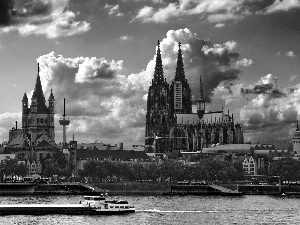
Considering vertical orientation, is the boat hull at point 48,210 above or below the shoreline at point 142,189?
below

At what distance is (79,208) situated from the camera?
357 feet

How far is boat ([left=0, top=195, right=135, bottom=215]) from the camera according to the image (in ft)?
351

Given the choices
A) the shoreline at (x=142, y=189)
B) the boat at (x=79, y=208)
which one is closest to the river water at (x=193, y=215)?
the boat at (x=79, y=208)

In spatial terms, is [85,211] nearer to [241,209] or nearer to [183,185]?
[241,209]

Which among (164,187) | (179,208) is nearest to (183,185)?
(164,187)

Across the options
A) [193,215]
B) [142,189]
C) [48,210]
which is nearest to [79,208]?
[48,210]

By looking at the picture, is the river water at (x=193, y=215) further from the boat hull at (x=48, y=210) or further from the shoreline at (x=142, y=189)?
the shoreline at (x=142, y=189)

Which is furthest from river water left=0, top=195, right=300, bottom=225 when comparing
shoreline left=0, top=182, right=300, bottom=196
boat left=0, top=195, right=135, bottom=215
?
shoreline left=0, top=182, right=300, bottom=196

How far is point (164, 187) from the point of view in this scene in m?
170

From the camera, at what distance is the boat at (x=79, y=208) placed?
107m

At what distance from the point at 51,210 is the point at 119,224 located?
1140cm

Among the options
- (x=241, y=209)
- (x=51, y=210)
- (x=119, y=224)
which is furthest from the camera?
(x=241, y=209)

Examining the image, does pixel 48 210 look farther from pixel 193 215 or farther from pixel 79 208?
pixel 193 215

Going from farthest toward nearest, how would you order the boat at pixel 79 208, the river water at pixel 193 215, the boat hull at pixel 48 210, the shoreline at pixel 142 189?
the shoreline at pixel 142 189, the boat at pixel 79 208, the boat hull at pixel 48 210, the river water at pixel 193 215
